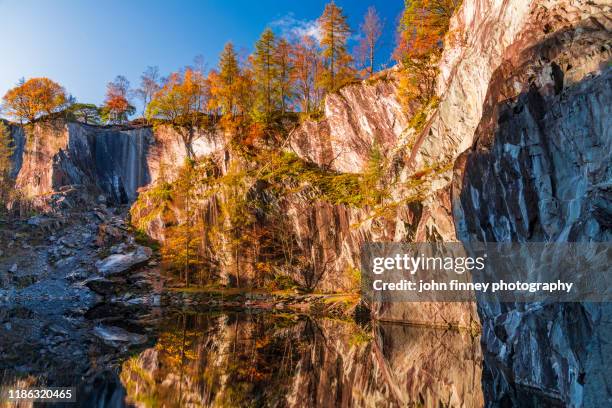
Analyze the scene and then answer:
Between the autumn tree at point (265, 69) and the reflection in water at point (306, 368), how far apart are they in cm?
3297

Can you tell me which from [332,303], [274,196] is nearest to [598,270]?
[332,303]

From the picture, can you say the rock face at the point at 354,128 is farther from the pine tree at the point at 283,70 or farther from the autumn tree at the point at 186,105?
the autumn tree at the point at 186,105

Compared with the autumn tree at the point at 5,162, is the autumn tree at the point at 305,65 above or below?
above

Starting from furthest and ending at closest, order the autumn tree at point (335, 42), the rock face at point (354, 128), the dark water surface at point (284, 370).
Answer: the autumn tree at point (335, 42)
the rock face at point (354, 128)
the dark water surface at point (284, 370)

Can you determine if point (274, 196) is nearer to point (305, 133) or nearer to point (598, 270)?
point (305, 133)

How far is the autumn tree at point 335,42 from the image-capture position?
154ft

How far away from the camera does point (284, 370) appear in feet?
47.4

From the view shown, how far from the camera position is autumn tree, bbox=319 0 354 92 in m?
47.0

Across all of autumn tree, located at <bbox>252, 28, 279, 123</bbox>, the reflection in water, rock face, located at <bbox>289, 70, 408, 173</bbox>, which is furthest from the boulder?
autumn tree, located at <bbox>252, 28, 279, 123</bbox>

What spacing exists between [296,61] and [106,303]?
3341cm

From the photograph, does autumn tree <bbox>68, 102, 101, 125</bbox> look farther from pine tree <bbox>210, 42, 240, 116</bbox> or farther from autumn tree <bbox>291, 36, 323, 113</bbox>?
autumn tree <bbox>291, 36, 323, 113</bbox>

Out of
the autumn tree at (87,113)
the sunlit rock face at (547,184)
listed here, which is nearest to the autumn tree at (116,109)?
the autumn tree at (87,113)

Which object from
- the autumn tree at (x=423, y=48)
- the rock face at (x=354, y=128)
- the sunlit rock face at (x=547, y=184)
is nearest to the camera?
the sunlit rock face at (x=547, y=184)

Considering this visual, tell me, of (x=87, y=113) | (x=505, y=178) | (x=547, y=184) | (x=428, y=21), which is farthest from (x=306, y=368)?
(x=87, y=113)
